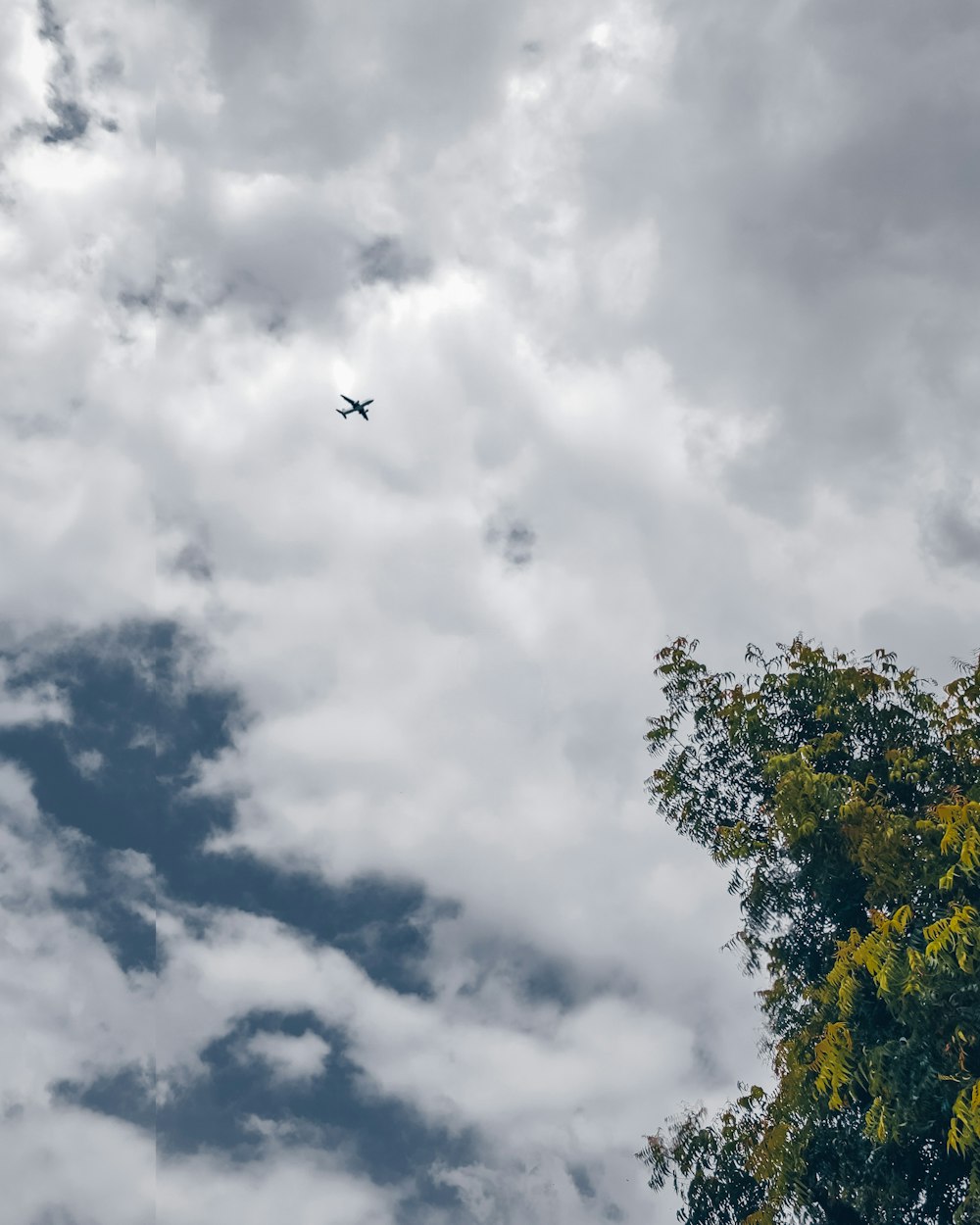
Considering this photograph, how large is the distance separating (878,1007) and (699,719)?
5371mm

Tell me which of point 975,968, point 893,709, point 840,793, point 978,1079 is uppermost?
point 893,709

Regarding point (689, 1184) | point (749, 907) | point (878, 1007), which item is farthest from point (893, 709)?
point (689, 1184)

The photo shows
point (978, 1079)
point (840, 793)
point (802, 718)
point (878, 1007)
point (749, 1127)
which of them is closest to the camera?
point (978, 1079)

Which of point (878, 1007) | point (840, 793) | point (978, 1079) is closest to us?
point (978, 1079)

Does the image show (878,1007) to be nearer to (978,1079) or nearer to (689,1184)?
(978,1079)

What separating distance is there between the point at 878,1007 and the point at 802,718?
467 centimetres

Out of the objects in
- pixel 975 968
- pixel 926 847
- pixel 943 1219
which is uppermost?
pixel 926 847

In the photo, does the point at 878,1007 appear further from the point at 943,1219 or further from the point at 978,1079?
the point at 943,1219

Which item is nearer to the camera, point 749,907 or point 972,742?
point 972,742

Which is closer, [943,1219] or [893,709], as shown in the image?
[943,1219]

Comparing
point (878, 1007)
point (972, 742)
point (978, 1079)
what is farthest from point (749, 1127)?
point (972, 742)

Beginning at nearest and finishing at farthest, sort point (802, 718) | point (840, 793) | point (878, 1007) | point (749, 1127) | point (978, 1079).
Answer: point (978, 1079), point (878, 1007), point (840, 793), point (749, 1127), point (802, 718)

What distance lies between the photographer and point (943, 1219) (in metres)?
12.8

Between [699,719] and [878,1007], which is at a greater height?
[699,719]
